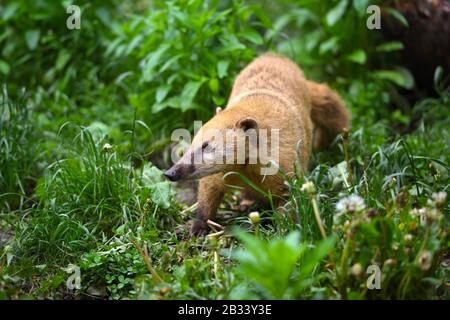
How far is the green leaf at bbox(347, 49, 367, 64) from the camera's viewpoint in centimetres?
659

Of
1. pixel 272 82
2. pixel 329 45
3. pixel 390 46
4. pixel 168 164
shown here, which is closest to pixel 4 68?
pixel 168 164

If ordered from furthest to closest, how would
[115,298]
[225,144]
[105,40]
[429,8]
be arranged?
[105,40] < [429,8] < [225,144] < [115,298]

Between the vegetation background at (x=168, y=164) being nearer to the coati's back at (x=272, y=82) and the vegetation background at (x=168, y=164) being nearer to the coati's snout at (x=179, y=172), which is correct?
the coati's back at (x=272, y=82)

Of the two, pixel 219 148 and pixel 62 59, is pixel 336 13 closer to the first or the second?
pixel 219 148

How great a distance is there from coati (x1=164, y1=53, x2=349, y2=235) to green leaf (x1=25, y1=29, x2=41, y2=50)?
9.26 ft

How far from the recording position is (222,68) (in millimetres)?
5598

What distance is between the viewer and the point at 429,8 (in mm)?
6609

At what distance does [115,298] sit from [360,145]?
9.00 ft

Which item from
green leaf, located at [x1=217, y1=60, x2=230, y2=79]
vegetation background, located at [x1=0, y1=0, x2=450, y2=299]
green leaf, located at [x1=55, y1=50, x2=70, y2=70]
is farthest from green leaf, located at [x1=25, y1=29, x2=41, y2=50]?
green leaf, located at [x1=217, y1=60, x2=230, y2=79]

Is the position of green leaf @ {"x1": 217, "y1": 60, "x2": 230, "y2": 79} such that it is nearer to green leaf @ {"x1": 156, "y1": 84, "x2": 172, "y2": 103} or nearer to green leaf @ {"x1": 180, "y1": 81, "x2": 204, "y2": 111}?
green leaf @ {"x1": 180, "y1": 81, "x2": 204, "y2": 111}

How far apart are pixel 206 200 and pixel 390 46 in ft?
10.5
